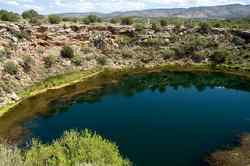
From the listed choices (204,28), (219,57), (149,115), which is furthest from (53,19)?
(149,115)

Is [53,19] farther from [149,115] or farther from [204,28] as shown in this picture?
[149,115]

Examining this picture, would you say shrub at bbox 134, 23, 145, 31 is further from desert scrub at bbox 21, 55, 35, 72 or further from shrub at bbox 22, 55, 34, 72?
shrub at bbox 22, 55, 34, 72

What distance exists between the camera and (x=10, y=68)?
235ft

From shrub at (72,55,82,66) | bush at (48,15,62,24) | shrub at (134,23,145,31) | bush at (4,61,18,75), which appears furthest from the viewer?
shrub at (134,23,145,31)

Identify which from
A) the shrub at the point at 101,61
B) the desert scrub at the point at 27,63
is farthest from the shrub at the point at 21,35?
the shrub at the point at 101,61

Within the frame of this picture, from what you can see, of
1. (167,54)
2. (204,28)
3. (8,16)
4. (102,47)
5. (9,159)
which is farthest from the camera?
(204,28)

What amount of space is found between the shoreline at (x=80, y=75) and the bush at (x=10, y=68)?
188 inches

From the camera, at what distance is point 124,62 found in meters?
96.8

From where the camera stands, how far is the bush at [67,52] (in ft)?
294

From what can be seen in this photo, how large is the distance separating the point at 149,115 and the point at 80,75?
3070cm

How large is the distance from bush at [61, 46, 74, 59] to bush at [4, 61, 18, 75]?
1877cm

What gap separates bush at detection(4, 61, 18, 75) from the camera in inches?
2808

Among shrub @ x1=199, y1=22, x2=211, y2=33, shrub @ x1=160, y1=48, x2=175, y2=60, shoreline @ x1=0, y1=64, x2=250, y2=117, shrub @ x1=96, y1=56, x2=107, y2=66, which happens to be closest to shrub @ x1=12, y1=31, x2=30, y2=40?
shoreline @ x1=0, y1=64, x2=250, y2=117

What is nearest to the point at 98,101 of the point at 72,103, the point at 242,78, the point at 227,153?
the point at 72,103
